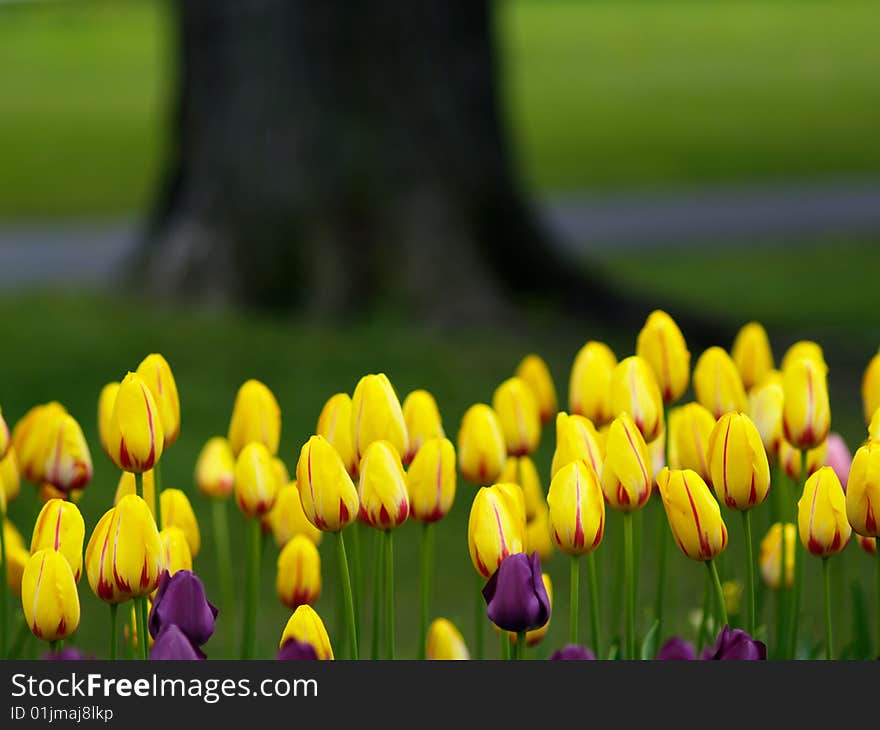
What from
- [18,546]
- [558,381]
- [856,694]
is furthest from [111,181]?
[856,694]

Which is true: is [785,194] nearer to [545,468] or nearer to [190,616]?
[545,468]

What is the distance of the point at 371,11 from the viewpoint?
7508mm

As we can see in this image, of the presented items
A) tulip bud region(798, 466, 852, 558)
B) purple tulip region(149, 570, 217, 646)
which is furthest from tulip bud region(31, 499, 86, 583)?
tulip bud region(798, 466, 852, 558)

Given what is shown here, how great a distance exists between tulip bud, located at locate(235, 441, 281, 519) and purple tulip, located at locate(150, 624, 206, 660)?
462 mm

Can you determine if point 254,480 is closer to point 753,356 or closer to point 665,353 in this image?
point 665,353

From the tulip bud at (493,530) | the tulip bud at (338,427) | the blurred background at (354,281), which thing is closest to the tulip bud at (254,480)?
the tulip bud at (338,427)

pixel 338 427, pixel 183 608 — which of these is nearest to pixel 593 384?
pixel 338 427

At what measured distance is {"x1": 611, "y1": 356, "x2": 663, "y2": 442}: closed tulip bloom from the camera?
2137 mm

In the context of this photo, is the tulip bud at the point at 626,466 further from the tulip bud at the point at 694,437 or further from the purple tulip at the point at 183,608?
the purple tulip at the point at 183,608

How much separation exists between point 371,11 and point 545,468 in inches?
101

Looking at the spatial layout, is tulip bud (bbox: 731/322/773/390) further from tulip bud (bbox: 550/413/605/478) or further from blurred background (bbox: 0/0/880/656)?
blurred background (bbox: 0/0/880/656)

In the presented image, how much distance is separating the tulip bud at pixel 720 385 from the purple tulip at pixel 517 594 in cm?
58

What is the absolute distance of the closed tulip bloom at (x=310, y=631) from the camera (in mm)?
1912

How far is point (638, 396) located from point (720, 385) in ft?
0.81
